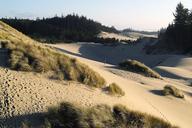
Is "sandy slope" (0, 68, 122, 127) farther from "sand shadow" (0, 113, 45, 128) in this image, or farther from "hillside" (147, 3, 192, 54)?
"hillside" (147, 3, 192, 54)

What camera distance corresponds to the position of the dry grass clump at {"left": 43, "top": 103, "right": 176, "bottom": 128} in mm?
11945

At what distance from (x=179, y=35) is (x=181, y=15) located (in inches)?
186

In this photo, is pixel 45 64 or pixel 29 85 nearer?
pixel 29 85

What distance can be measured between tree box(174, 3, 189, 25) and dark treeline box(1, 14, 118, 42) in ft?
74.4

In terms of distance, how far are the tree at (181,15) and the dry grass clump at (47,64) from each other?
5203 centimetres

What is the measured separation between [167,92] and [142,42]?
54445 mm

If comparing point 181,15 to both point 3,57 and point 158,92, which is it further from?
point 3,57

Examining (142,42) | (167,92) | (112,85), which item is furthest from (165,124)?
(142,42)

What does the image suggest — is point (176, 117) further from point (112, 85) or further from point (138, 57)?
point (138, 57)

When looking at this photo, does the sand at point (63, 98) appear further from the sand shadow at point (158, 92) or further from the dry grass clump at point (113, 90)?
the dry grass clump at point (113, 90)

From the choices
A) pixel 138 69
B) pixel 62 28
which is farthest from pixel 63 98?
pixel 62 28

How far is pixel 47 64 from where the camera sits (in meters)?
15.8

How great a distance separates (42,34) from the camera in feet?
325

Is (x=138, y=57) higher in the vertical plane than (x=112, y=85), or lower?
lower
